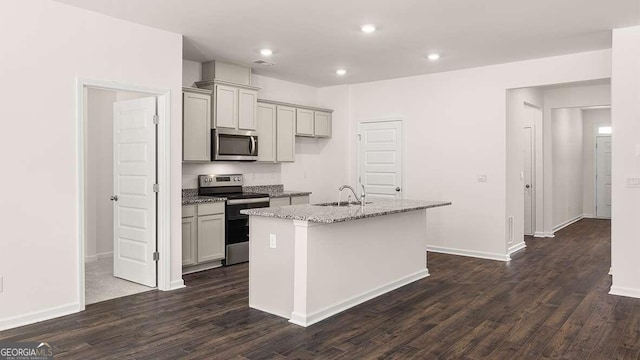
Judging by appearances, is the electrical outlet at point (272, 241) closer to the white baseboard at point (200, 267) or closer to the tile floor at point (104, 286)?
the tile floor at point (104, 286)

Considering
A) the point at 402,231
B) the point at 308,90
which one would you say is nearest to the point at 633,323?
the point at 402,231

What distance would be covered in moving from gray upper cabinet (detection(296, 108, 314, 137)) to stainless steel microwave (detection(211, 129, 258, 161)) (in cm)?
95

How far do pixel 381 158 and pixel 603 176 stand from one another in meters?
6.40

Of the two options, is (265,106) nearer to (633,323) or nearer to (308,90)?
(308,90)

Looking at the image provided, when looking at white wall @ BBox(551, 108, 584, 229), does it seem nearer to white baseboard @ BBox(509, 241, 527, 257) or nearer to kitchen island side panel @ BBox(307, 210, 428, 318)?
white baseboard @ BBox(509, 241, 527, 257)

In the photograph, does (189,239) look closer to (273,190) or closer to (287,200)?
(287,200)

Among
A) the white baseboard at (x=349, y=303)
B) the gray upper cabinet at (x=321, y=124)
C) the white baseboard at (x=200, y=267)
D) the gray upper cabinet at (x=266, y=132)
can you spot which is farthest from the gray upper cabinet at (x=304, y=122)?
the white baseboard at (x=349, y=303)

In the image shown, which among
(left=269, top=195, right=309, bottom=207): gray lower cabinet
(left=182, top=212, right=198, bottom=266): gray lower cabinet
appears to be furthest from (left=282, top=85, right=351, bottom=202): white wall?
(left=182, top=212, right=198, bottom=266): gray lower cabinet

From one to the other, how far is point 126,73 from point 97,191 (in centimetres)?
257

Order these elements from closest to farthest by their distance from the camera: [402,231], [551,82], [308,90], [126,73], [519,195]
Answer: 1. [126,73]
2. [402,231]
3. [551,82]
4. [519,195]
5. [308,90]

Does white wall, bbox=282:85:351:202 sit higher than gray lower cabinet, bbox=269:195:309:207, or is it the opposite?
white wall, bbox=282:85:351:202

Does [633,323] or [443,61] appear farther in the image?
[443,61]

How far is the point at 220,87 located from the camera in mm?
5820

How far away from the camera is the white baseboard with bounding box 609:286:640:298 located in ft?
14.7
